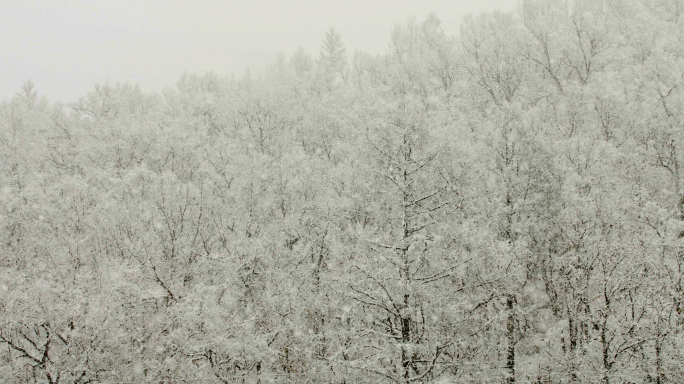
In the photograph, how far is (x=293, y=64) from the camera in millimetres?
52062

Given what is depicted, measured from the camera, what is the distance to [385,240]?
14.9 metres

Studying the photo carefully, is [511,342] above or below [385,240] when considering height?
below

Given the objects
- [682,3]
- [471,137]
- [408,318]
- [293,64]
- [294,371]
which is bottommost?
[294,371]

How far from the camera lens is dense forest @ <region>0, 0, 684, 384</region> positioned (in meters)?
14.3

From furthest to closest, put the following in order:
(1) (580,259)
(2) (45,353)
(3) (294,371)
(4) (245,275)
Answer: (4) (245,275)
(3) (294,371)
(1) (580,259)
(2) (45,353)

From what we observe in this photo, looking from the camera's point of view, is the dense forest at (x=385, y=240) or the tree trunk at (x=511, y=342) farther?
the tree trunk at (x=511, y=342)

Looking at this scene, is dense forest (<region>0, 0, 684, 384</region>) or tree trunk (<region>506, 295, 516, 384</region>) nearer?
dense forest (<region>0, 0, 684, 384</region>)

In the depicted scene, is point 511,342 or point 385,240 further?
point 511,342

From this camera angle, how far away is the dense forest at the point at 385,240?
47.0ft

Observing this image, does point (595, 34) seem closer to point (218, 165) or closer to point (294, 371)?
point (218, 165)

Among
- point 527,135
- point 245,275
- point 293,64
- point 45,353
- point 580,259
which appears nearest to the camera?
point 45,353

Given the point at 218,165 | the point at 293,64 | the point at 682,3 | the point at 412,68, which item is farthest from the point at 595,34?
the point at 293,64

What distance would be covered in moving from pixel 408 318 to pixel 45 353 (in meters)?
12.1

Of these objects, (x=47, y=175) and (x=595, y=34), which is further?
A: (x=595, y=34)
